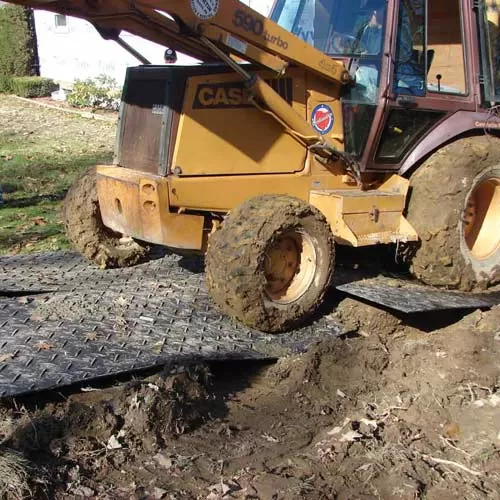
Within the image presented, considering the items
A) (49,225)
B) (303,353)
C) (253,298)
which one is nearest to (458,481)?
(303,353)

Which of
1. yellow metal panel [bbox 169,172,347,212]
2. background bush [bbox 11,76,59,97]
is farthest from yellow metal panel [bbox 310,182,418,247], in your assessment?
background bush [bbox 11,76,59,97]

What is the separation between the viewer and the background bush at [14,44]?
2188 centimetres

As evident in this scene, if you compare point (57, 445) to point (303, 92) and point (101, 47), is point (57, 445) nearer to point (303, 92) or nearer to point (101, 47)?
point (303, 92)

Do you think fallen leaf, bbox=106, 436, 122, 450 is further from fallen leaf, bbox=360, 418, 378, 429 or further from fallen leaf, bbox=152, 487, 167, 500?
fallen leaf, bbox=360, 418, 378, 429

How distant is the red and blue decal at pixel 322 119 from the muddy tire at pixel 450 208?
89cm

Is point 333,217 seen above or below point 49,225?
above

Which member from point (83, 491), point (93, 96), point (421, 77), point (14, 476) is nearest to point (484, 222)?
point (421, 77)

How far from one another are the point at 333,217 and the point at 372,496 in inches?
105

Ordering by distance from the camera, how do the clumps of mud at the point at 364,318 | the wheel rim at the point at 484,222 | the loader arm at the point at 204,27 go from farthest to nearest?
the wheel rim at the point at 484,222, the clumps of mud at the point at 364,318, the loader arm at the point at 204,27

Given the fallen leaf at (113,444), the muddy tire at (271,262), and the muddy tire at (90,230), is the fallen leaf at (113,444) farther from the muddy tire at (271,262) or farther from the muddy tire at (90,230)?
the muddy tire at (90,230)

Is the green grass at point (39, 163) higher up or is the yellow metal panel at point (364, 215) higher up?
the yellow metal panel at point (364, 215)

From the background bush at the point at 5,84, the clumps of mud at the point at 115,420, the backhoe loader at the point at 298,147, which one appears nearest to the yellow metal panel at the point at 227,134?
the backhoe loader at the point at 298,147

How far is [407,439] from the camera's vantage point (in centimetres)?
384

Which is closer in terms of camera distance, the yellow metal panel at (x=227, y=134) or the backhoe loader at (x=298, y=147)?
the backhoe loader at (x=298, y=147)
